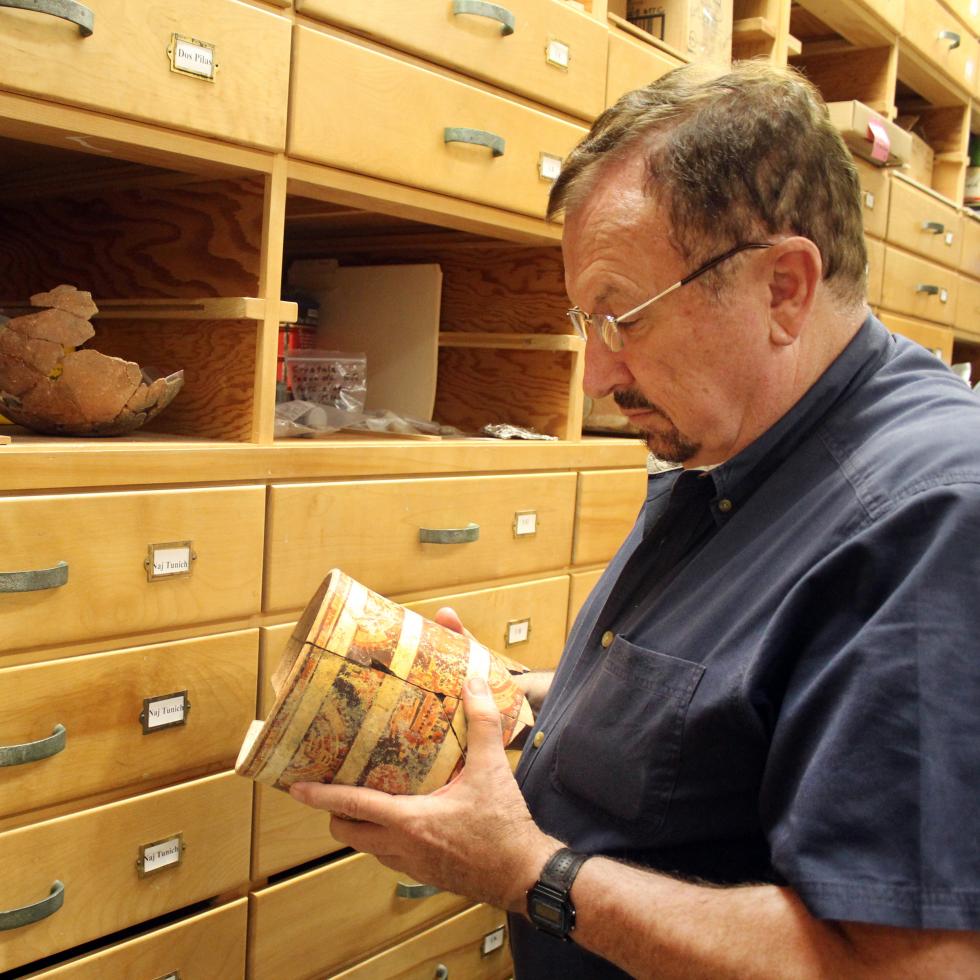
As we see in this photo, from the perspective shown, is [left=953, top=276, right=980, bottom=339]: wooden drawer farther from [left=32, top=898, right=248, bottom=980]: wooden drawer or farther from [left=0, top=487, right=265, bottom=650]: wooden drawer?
[left=32, top=898, right=248, bottom=980]: wooden drawer

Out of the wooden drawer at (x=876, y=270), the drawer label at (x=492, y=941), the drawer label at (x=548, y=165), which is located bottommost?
the drawer label at (x=492, y=941)

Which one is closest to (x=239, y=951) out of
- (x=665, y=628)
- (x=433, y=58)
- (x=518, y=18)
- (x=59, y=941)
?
(x=59, y=941)

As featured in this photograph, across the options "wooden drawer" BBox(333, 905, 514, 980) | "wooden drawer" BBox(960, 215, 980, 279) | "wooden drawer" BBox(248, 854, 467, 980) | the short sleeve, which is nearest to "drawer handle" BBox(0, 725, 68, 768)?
"wooden drawer" BBox(248, 854, 467, 980)

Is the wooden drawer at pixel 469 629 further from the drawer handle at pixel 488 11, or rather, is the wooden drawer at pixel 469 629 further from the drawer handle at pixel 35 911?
the drawer handle at pixel 488 11

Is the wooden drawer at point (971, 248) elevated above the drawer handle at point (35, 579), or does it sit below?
above

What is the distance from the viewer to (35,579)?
1080mm

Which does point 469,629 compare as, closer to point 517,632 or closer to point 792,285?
point 517,632

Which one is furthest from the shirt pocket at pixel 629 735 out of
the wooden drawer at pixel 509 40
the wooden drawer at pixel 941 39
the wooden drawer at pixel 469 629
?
the wooden drawer at pixel 941 39

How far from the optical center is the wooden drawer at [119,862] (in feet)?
3.75

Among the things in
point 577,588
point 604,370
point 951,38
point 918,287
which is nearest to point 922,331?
point 918,287

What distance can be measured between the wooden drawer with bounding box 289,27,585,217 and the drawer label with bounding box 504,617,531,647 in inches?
26.9

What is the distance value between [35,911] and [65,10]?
37.6 inches

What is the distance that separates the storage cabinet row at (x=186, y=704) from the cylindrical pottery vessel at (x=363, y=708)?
25cm

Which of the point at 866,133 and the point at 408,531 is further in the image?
the point at 866,133
